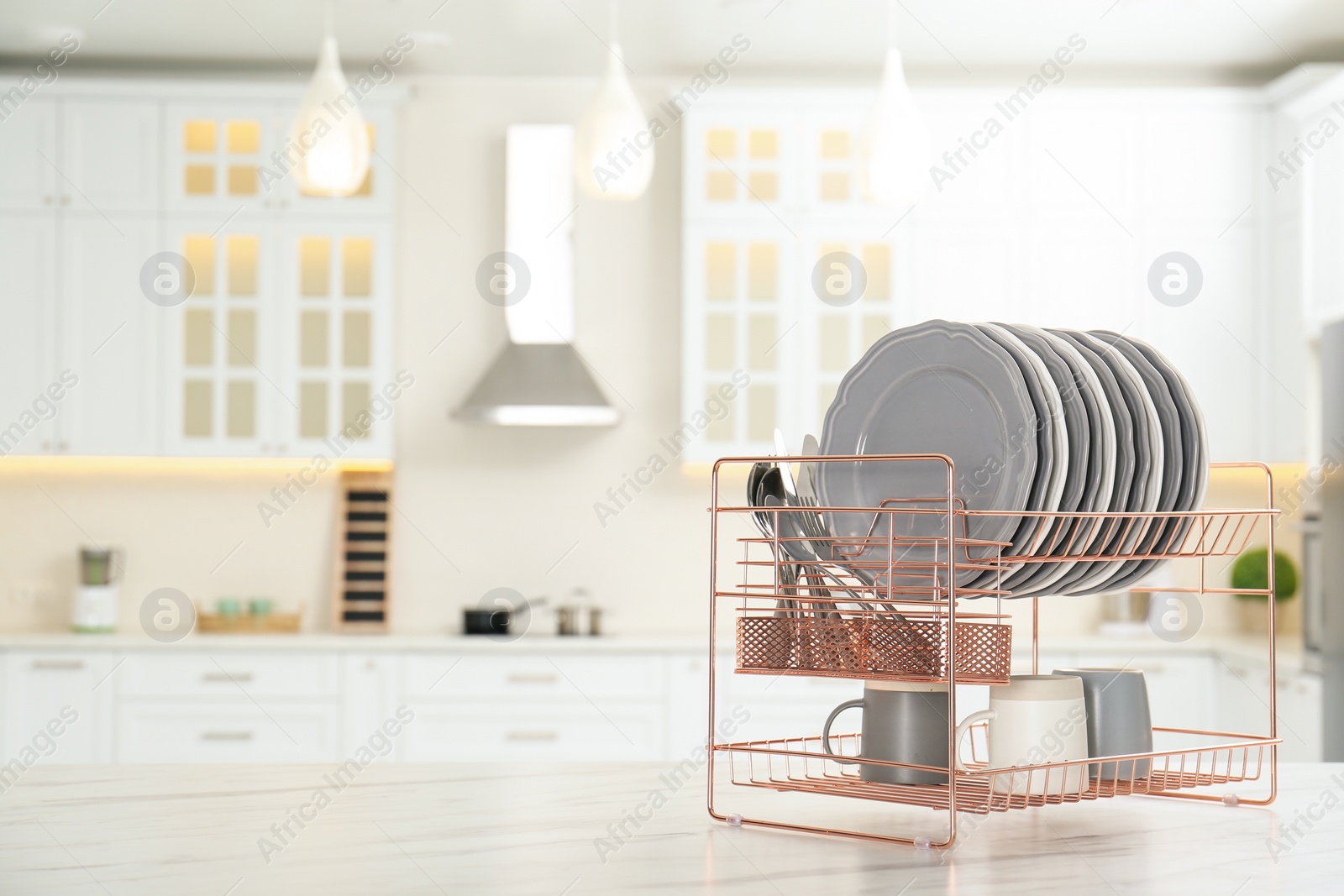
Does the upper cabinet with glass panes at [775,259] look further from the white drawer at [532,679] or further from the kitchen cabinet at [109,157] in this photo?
the kitchen cabinet at [109,157]

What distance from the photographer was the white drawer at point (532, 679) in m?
3.57

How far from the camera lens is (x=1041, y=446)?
0.94 meters

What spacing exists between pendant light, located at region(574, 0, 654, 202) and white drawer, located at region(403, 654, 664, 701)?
5.13 feet

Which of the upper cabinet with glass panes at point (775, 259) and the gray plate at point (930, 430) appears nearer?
the gray plate at point (930, 430)

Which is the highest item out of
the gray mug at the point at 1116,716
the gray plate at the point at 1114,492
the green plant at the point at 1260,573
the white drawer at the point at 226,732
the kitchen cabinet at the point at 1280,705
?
the gray plate at the point at 1114,492

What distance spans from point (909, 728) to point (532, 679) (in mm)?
2816

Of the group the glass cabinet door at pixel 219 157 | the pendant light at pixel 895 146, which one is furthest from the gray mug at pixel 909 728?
the glass cabinet door at pixel 219 157

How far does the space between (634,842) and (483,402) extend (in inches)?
117

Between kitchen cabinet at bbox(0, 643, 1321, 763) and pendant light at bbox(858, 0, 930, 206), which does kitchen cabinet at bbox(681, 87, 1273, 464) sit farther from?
pendant light at bbox(858, 0, 930, 206)

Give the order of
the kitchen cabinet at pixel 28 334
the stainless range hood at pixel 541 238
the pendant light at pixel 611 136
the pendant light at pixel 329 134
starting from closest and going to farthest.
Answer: the pendant light at pixel 329 134
the pendant light at pixel 611 136
the kitchen cabinet at pixel 28 334
the stainless range hood at pixel 541 238

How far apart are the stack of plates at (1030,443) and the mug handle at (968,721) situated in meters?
0.09

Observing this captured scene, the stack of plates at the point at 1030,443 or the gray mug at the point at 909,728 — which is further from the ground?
the stack of plates at the point at 1030,443

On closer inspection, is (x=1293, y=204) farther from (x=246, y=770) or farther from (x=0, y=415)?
(x=0, y=415)

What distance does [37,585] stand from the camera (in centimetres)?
405
